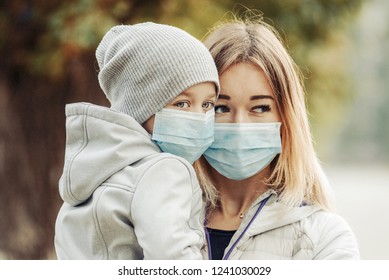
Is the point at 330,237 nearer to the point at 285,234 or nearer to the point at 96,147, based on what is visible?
the point at 285,234

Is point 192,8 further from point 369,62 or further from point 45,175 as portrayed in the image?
point 369,62

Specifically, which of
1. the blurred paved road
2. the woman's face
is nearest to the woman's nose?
the woman's face

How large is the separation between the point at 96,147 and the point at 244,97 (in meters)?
0.52

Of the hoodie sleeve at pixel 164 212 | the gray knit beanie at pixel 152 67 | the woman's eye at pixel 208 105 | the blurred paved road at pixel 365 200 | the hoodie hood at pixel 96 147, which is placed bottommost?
the blurred paved road at pixel 365 200

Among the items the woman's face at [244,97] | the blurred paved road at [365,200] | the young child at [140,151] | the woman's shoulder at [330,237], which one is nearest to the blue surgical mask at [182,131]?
the young child at [140,151]

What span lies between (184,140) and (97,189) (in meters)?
0.31

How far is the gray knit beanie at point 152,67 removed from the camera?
2.06m

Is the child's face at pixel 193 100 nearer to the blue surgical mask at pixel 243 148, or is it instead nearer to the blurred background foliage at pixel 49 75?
the blue surgical mask at pixel 243 148

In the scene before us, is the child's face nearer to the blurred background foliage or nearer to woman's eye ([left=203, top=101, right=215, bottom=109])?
woman's eye ([left=203, top=101, right=215, bottom=109])

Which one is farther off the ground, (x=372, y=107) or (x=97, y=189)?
(x=97, y=189)

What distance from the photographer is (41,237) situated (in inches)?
223

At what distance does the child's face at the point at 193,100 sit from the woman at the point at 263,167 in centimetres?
18
